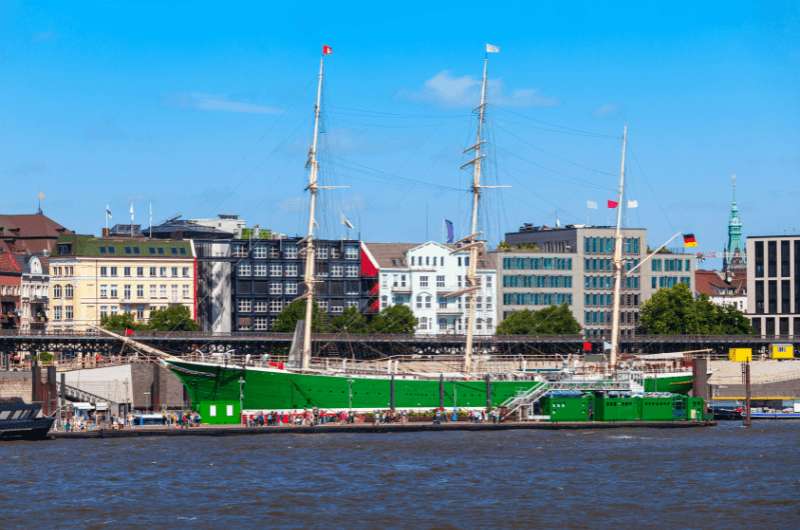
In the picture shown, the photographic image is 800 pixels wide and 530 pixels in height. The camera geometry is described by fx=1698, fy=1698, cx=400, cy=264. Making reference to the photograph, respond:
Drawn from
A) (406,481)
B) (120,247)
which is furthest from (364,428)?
(120,247)

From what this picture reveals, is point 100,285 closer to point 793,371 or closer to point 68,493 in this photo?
point 793,371

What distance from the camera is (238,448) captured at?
97.4 metres

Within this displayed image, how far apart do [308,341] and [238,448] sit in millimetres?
29502

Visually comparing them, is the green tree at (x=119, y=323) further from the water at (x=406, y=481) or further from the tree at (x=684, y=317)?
the water at (x=406, y=481)

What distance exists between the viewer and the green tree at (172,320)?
182 meters

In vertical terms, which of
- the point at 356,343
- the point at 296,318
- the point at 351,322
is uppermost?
the point at 296,318

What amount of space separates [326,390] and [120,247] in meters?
81.4

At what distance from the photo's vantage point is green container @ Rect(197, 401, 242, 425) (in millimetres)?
110375

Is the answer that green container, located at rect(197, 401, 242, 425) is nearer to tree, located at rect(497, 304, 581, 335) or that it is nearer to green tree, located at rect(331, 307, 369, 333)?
green tree, located at rect(331, 307, 369, 333)

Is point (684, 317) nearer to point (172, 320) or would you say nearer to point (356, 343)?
point (356, 343)

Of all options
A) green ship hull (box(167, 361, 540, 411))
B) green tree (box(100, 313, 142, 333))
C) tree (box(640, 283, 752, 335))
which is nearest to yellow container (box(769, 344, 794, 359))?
tree (box(640, 283, 752, 335))

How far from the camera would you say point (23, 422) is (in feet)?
342

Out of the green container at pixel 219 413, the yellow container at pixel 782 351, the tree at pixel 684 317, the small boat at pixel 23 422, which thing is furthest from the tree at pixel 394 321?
the small boat at pixel 23 422

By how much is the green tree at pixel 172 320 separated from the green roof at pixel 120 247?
11.9 meters
